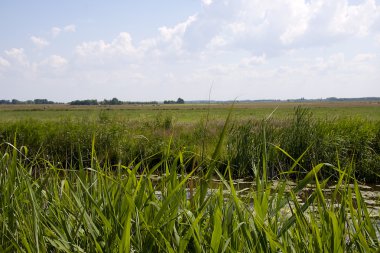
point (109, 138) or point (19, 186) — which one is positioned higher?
point (19, 186)

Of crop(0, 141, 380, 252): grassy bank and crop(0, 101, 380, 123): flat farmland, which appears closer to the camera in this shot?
crop(0, 141, 380, 252): grassy bank

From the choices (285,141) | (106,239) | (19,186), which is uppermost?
(19,186)

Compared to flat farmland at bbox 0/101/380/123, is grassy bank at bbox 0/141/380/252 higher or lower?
higher

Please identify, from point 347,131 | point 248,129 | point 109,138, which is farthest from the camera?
point 109,138

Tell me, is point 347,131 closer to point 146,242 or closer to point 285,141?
point 285,141

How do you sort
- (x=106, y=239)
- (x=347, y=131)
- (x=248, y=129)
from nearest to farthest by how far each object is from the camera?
(x=106, y=239), (x=248, y=129), (x=347, y=131)

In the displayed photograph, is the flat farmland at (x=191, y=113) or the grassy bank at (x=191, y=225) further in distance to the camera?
the flat farmland at (x=191, y=113)

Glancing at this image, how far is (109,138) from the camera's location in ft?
44.4

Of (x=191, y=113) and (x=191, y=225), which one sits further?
(x=191, y=113)

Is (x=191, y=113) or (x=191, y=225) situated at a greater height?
(x=191, y=225)

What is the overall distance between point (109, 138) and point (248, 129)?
5040mm

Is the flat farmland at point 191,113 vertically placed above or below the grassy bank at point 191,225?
below

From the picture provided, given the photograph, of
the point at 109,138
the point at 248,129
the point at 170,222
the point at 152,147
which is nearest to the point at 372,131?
the point at 248,129

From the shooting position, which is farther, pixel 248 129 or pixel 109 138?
pixel 109 138
